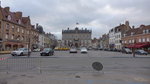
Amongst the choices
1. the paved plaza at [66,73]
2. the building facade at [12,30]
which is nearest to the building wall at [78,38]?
the building facade at [12,30]

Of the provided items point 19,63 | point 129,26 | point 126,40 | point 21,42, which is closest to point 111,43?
point 129,26

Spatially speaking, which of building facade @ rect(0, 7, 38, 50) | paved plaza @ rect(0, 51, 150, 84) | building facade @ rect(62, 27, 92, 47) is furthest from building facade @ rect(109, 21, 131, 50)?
paved plaza @ rect(0, 51, 150, 84)

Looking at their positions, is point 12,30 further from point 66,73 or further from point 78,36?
point 78,36

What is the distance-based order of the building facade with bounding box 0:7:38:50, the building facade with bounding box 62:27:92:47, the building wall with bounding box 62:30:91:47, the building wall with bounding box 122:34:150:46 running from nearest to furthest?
the building facade with bounding box 0:7:38:50, the building wall with bounding box 122:34:150:46, the building wall with bounding box 62:30:91:47, the building facade with bounding box 62:27:92:47

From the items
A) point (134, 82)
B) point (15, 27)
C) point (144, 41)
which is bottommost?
point (134, 82)

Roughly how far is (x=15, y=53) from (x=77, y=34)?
8958 centimetres

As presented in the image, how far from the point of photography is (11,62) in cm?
1369

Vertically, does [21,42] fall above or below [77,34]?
below

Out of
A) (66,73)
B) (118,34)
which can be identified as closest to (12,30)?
(66,73)

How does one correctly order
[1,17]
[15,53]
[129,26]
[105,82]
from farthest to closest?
[129,26]
[1,17]
[15,53]
[105,82]

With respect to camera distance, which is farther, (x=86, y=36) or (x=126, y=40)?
(x=86, y=36)

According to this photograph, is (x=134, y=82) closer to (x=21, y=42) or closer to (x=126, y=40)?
(x=21, y=42)

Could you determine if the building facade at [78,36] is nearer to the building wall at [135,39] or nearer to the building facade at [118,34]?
the building facade at [118,34]

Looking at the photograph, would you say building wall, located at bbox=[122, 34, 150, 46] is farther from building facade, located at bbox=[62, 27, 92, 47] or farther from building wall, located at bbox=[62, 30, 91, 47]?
building facade, located at bbox=[62, 27, 92, 47]
